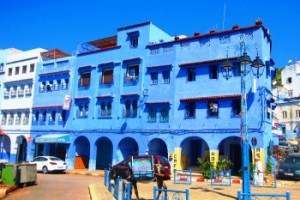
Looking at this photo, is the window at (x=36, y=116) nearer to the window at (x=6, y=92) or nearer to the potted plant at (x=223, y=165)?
the window at (x=6, y=92)

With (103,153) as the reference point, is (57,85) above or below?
above

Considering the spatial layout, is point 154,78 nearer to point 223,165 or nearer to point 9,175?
point 223,165

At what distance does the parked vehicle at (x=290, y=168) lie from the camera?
22125 millimetres

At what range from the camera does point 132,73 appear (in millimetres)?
30875

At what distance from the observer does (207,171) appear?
915 inches

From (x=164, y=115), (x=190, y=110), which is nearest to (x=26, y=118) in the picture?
(x=164, y=115)

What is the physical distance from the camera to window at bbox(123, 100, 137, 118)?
2997cm

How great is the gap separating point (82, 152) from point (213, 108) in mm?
15368

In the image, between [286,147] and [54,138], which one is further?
[286,147]

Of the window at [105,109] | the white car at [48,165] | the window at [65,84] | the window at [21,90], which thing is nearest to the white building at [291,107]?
the window at [105,109]

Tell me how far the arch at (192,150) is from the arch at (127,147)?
5.04 m

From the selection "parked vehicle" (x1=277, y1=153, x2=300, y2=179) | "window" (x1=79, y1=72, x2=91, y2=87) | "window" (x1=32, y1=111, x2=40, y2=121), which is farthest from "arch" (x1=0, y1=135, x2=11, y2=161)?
"parked vehicle" (x1=277, y1=153, x2=300, y2=179)

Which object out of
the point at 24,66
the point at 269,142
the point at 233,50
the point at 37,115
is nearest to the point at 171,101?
the point at 233,50

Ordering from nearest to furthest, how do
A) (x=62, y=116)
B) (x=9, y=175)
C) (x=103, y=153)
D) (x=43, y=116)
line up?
(x=9, y=175) → (x=103, y=153) → (x=62, y=116) → (x=43, y=116)
